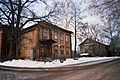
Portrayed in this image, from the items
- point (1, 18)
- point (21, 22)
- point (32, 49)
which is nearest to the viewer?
point (1, 18)

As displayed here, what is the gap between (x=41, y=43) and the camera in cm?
4688

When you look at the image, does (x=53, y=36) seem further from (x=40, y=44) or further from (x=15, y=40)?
(x=15, y=40)

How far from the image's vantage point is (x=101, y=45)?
280 feet

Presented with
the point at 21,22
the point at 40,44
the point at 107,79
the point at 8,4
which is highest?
the point at 8,4

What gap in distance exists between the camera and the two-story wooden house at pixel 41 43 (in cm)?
4603

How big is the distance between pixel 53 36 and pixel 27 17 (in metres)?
17.7

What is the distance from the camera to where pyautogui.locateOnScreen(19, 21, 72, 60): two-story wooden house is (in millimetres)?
46031

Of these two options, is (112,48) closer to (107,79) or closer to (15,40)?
(15,40)

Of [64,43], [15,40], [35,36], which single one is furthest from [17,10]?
[64,43]

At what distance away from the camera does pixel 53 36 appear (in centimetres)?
5203

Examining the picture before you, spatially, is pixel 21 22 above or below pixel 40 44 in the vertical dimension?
above

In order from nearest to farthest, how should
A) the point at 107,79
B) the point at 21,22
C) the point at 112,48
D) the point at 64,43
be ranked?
the point at 107,79, the point at 21,22, the point at 64,43, the point at 112,48

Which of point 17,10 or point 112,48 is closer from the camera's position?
point 17,10

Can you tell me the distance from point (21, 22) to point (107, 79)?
2519 centimetres
